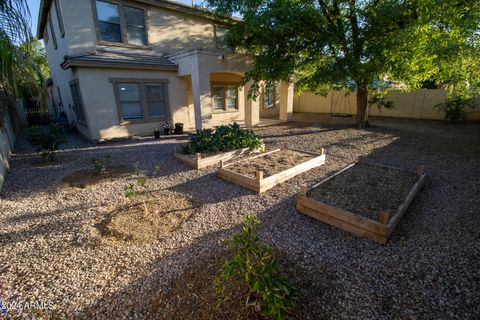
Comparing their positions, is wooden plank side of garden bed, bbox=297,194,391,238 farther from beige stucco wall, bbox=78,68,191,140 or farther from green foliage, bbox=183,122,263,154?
beige stucco wall, bbox=78,68,191,140

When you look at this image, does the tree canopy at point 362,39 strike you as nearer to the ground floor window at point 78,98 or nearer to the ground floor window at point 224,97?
the ground floor window at point 224,97

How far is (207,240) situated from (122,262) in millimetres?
1079

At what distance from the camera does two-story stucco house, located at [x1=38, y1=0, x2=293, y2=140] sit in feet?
29.4

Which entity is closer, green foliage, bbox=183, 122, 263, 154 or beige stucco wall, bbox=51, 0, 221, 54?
green foliage, bbox=183, 122, 263, 154

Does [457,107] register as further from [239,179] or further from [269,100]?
[239,179]

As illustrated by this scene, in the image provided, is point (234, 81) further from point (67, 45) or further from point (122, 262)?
point (122, 262)

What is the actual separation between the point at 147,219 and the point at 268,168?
2.97m

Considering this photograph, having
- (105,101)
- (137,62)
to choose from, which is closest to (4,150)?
(105,101)

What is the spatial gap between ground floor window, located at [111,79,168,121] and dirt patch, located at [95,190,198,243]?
6.99 metres

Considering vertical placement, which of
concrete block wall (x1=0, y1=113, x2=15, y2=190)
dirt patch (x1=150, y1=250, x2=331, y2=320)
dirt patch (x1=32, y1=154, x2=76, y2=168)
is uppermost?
concrete block wall (x1=0, y1=113, x2=15, y2=190)

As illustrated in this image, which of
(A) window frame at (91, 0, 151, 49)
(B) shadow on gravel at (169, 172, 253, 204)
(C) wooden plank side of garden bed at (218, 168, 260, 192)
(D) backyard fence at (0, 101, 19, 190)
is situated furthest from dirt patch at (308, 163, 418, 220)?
(A) window frame at (91, 0, 151, 49)

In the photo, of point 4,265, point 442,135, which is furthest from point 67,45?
point 442,135

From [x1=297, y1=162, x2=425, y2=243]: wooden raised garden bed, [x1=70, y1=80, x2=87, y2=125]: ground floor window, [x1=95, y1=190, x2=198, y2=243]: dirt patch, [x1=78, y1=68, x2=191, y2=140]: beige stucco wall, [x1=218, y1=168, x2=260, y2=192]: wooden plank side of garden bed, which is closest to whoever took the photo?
[x1=297, y1=162, x2=425, y2=243]: wooden raised garden bed

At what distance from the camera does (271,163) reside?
592cm
